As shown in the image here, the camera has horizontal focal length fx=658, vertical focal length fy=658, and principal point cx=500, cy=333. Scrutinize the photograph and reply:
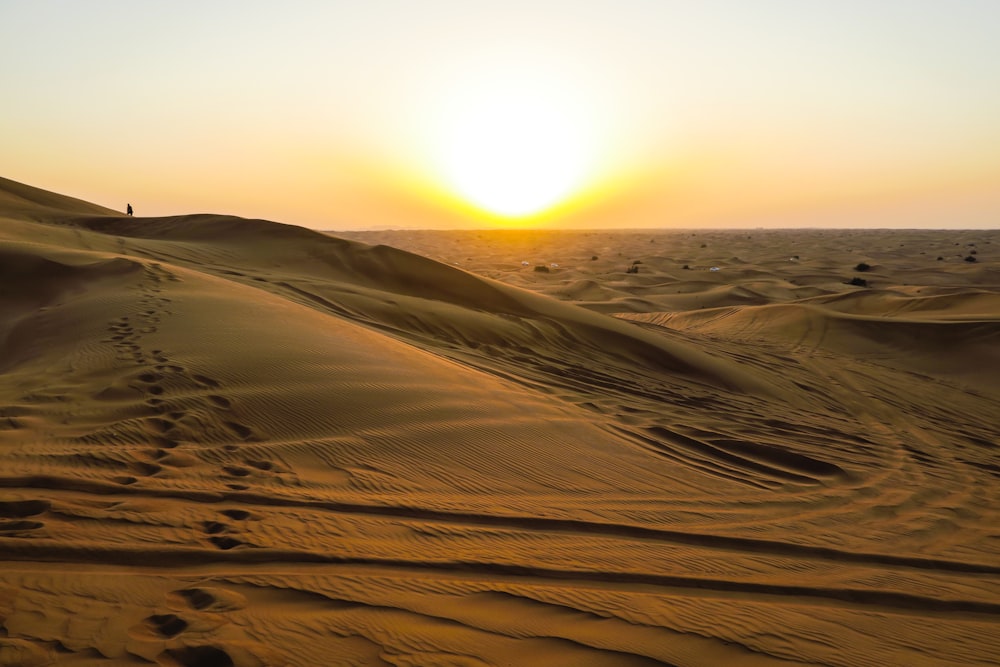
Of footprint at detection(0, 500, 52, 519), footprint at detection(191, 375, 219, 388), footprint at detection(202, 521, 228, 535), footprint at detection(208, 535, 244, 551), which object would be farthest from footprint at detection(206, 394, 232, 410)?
footprint at detection(208, 535, 244, 551)

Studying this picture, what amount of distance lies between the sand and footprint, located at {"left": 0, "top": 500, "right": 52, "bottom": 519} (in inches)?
0.4

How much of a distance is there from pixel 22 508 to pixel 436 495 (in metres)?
2.12

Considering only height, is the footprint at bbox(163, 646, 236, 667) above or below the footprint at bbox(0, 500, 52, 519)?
below

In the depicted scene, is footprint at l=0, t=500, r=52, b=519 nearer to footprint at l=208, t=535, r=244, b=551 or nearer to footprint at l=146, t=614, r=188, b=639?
footprint at l=208, t=535, r=244, b=551

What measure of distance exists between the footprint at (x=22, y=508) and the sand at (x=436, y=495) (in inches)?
0.4

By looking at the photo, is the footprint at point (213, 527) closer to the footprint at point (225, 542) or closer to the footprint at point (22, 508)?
the footprint at point (225, 542)

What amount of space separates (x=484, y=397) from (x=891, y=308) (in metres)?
17.1

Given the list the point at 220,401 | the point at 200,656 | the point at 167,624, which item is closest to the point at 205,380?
the point at 220,401

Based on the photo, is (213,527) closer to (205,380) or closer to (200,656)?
(200,656)

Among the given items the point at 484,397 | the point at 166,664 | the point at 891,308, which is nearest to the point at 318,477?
the point at 166,664

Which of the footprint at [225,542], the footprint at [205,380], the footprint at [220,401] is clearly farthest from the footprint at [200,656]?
the footprint at [205,380]

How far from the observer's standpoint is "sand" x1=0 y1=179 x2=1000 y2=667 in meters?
2.61

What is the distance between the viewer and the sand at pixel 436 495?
2609mm

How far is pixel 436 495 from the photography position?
4.05m
